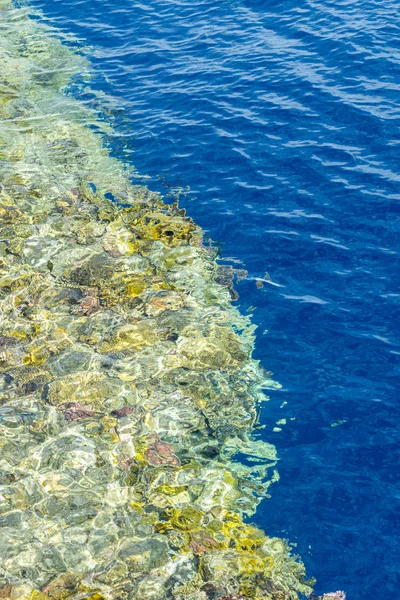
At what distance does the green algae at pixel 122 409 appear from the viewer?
1066 cm

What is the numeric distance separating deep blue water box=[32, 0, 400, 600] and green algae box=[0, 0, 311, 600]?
30.4 inches

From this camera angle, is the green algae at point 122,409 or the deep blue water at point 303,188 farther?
the deep blue water at point 303,188

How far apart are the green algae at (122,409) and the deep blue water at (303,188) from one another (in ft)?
2.53

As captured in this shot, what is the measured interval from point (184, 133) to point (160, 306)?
994cm

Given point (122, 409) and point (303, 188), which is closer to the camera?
point (122, 409)

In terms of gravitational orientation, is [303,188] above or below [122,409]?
above

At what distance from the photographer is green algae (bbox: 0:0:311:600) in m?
10.7

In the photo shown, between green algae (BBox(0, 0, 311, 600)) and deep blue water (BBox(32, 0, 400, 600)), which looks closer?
green algae (BBox(0, 0, 311, 600))

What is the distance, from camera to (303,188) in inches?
802

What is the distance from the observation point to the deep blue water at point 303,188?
11.9 metres

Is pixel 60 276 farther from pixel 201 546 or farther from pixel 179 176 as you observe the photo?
pixel 201 546

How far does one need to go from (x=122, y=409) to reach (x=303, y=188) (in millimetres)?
10520

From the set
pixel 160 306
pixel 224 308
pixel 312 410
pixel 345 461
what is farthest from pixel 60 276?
pixel 345 461

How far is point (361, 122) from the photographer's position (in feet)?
74.8
